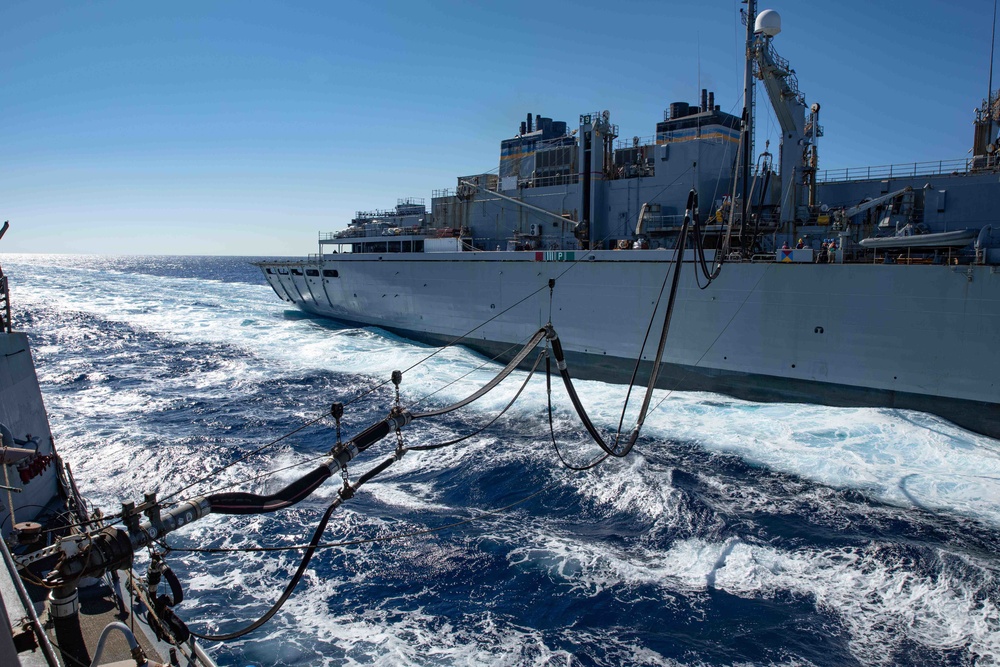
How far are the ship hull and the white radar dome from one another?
797 cm

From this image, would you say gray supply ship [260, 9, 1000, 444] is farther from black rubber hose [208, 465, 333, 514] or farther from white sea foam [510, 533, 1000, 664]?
black rubber hose [208, 465, 333, 514]

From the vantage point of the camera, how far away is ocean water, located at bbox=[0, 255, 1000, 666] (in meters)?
7.93

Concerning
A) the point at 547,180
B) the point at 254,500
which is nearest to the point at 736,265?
the point at 547,180

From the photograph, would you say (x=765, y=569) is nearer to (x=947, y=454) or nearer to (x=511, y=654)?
(x=511, y=654)

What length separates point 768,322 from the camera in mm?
18359

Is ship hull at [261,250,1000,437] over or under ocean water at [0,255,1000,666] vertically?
over

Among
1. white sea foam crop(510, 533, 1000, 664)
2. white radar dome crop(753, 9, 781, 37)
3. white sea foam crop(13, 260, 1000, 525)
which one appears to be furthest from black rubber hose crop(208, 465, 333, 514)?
white radar dome crop(753, 9, 781, 37)

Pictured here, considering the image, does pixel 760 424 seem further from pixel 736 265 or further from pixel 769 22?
pixel 769 22

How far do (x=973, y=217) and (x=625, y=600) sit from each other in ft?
59.1

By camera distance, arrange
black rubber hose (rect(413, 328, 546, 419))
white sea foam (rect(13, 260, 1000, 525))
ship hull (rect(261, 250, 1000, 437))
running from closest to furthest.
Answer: black rubber hose (rect(413, 328, 546, 419)) → white sea foam (rect(13, 260, 1000, 525)) → ship hull (rect(261, 250, 1000, 437))

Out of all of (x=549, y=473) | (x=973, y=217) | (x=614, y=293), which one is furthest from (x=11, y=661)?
(x=973, y=217)

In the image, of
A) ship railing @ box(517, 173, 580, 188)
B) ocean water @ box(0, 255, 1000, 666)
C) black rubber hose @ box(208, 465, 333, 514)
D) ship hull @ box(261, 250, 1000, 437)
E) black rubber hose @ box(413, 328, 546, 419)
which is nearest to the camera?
black rubber hose @ box(208, 465, 333, 514)

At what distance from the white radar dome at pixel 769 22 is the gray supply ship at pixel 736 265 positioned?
0.20 feet

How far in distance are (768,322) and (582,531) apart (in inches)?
433
